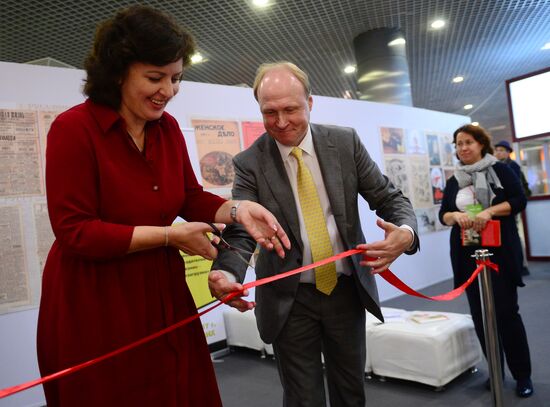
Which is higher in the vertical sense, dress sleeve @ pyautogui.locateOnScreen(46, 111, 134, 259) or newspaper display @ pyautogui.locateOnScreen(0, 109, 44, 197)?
newspaper display @ pyautogui.locateOnScreen(0, 109, 44, 197)

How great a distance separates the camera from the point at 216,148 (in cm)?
468

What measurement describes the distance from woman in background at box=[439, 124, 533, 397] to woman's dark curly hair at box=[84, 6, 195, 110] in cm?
259

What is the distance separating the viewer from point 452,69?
11.0 m

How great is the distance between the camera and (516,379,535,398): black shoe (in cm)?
306

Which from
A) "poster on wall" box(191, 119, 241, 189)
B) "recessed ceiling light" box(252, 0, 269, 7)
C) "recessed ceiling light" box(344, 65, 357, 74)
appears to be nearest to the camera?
"poster on wall" box(191, 119, 241, 189)

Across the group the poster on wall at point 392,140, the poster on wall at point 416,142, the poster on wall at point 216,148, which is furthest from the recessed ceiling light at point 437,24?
the poster on wall at point 216,148

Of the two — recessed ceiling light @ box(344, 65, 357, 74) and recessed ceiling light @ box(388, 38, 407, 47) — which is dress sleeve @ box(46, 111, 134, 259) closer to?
recessed ceiling light @ box(388, 38, 407, 47)

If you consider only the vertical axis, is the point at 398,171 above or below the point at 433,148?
below

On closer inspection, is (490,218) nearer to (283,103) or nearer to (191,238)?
(283,103)

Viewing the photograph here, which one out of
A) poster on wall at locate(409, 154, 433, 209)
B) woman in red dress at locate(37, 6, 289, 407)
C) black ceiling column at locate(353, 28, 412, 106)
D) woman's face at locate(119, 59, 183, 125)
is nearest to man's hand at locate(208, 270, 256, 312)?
woman in red dress at locate(37, 6, 289, 407)

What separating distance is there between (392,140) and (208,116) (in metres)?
3.01

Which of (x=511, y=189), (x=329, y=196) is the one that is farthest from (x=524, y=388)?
(x=329, y=196)

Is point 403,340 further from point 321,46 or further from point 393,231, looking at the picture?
point 321,46

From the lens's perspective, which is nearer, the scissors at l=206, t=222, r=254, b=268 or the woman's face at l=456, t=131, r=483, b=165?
the scissors at l=206, t=222, r=254, b=268
